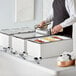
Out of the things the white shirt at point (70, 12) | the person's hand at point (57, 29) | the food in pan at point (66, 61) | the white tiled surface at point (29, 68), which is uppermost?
the white shirt at point (70, 12)

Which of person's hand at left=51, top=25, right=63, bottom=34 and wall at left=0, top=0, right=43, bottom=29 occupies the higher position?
wall at left=0, top=0, right=43, bottom=29

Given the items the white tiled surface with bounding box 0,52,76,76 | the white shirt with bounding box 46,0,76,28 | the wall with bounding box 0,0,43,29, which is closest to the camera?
the white tiled surface with bounding box 0,52,76,76

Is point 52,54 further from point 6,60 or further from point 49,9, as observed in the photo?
point 49,9

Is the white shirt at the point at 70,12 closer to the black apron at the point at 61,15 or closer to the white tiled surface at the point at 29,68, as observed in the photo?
the black apron at the point at 61,15

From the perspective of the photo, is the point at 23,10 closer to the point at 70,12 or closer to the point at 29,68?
the point at 70,12

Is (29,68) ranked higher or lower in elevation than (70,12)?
lower

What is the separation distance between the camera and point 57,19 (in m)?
1.99

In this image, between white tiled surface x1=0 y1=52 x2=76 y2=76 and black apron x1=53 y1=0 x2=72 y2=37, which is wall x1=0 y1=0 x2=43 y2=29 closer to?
black apron x1=53 y1=0 x2=72 y2=37

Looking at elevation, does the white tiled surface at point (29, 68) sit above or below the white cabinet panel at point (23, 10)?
below

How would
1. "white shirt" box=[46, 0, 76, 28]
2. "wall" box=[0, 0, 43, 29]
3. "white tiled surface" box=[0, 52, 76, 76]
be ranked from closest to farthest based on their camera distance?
"white tiled surface" box=[0, 52, 76, 76] → "white shirt" box=[46, 0, 76, 28] → "wall" box=[0, 0, 43, 29]

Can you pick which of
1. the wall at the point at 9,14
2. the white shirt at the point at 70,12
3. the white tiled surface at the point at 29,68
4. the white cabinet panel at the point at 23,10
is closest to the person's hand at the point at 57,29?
the white shirt at the point at 70,12

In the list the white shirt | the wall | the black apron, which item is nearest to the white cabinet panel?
the wall

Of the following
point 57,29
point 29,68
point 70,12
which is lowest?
point 29,68

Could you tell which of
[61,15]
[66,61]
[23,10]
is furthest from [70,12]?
[23,10]
